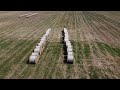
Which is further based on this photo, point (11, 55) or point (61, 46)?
point (61, 46)

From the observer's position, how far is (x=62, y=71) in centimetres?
2005

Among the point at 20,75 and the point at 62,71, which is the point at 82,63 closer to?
the point at 62,71

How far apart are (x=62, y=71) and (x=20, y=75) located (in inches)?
149

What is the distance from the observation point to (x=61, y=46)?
2941 cm
